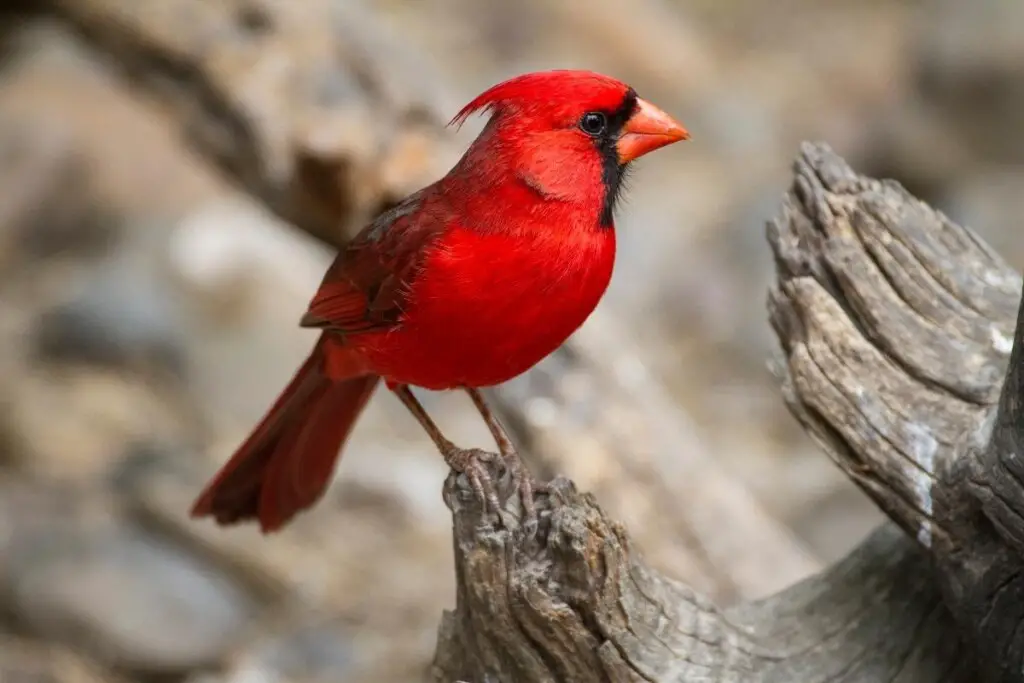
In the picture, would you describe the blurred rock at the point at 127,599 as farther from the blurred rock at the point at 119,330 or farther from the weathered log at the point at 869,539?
the weathered log at the point at 869,539

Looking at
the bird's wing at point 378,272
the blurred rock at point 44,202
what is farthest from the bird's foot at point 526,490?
the blurred rock at point 44,202

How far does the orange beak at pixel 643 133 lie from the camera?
80.4 inches

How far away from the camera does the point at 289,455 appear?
2.59 meters

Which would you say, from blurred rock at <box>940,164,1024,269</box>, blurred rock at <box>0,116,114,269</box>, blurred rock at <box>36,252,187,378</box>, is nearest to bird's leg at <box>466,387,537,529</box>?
blurred rock at <box>36,252,187,378</box>

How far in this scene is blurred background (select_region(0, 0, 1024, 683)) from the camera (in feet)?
10.3

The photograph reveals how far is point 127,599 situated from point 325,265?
213 cm

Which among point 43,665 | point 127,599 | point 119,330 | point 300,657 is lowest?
point 300,657

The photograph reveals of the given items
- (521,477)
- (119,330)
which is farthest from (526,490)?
(119,330)

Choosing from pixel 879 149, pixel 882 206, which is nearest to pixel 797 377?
pixel 882 206

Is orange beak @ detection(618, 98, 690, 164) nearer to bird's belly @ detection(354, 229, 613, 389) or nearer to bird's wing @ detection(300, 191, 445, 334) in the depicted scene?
bird's belly @ detection(354, 229, 613, 389)

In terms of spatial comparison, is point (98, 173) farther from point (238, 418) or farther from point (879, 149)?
point (879, 149)

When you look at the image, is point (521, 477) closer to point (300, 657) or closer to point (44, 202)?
point (300, 657)

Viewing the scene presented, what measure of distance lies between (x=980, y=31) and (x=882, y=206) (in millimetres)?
4547

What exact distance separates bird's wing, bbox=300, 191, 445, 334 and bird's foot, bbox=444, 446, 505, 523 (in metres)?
0.26
